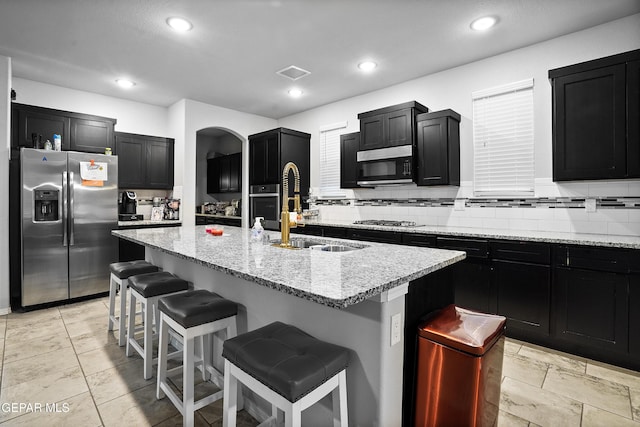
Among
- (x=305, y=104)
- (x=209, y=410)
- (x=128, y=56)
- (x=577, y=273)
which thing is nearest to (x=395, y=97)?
(x=305, y=104)

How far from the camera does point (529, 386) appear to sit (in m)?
2.16

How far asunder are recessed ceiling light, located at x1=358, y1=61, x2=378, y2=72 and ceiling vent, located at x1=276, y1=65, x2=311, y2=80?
2.16 feet

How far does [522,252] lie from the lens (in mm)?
2740

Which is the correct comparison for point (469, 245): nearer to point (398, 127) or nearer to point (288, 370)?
point (398, 127)

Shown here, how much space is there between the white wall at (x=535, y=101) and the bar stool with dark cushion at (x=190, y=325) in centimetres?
293

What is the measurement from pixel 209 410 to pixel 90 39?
354cm

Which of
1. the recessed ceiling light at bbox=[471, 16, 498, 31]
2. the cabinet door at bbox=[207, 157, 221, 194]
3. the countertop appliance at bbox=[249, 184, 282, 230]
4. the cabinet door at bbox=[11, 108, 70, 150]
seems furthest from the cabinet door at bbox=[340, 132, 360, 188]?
the cabinet door at bbox=[207, 157, 221, 194]

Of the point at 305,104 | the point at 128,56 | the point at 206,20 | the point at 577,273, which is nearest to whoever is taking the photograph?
the point at 577,273

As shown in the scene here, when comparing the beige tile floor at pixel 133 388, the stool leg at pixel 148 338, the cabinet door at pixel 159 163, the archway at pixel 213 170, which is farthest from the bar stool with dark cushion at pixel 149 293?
the archway at pixel 213 170

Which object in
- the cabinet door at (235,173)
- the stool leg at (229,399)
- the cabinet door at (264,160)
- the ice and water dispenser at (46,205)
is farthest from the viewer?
the cabinet door at (235,173)

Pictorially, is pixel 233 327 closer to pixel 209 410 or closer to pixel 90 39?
pixel 209 410

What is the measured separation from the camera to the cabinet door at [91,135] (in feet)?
13.9

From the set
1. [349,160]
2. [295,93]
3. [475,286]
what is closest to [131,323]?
[475,286]

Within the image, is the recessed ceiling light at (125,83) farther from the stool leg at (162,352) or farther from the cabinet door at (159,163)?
the stool leg at (162,352)
